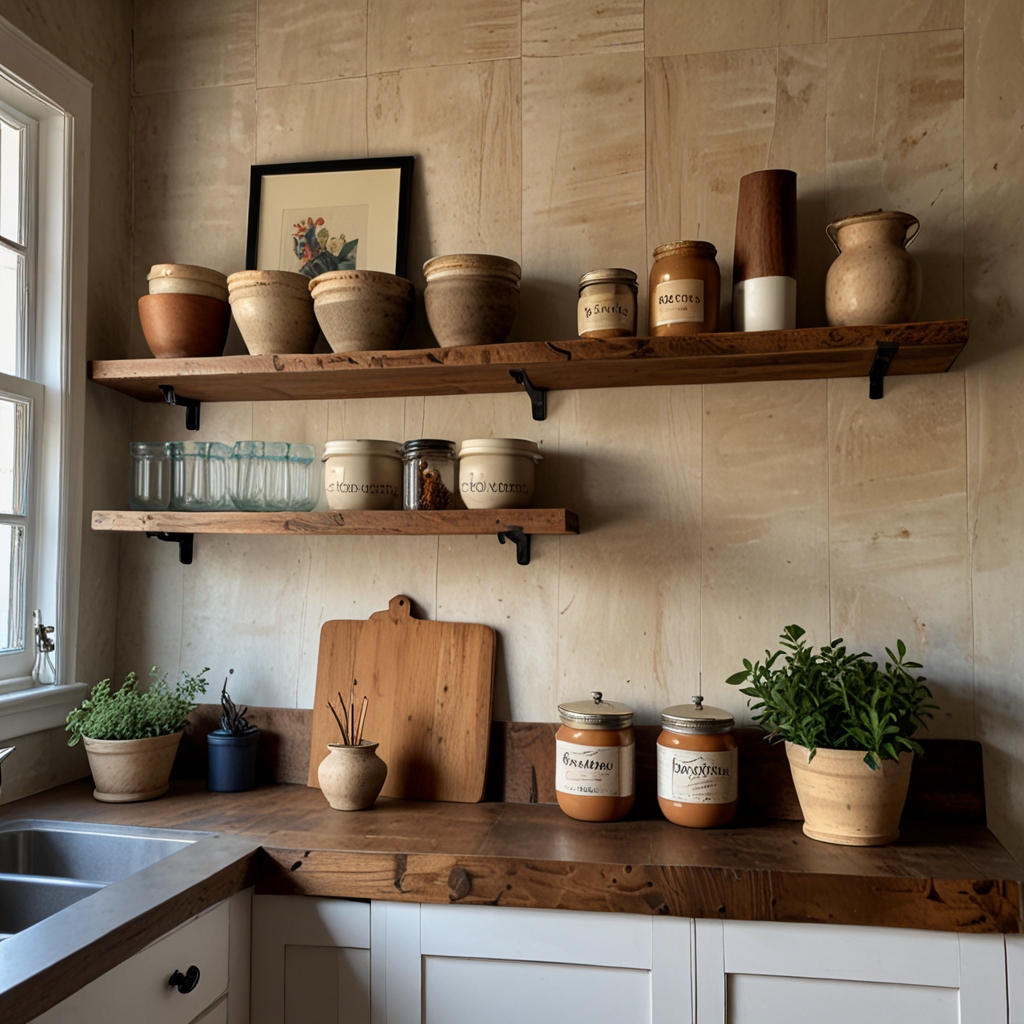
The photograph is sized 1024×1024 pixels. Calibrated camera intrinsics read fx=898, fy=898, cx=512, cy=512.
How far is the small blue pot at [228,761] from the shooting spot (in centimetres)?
190

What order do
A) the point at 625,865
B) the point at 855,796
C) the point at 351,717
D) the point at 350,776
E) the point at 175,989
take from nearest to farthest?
1. the point at 175,989
2. the point at 625,865
3. the point at 855,796
4. the point at 350,776
5. the point at 351,717

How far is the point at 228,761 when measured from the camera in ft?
6.23

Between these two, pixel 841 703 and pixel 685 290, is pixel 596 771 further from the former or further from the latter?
pixel 685 290

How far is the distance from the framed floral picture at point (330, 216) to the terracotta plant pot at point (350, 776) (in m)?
1.02

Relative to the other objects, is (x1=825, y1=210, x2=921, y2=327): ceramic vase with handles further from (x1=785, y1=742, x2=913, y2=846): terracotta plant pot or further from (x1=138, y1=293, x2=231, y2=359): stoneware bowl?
(x1=138, y1=293, x2=231, y2=359): stoneware bowl

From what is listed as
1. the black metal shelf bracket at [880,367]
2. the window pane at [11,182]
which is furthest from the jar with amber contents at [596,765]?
the window pane at [11,182]

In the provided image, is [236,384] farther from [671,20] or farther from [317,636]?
[671,20]

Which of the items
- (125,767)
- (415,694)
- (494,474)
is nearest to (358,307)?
(494,474)

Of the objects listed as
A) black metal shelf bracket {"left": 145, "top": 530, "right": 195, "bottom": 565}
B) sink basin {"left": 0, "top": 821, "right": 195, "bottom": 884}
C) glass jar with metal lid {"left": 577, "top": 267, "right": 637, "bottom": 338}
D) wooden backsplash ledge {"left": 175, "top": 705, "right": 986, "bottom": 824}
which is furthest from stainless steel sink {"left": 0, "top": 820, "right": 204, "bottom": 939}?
glass jar with metal lid {"left": 577, "top": 267, "right": 637, "bottom": 338}

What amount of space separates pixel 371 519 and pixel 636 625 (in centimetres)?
59

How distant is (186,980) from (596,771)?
758 mm

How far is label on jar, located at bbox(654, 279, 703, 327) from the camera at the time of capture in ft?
5.65

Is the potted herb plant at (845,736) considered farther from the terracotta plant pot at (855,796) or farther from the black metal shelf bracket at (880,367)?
the black metal shelf bracket at (880,367)

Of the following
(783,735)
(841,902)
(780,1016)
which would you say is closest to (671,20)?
(783,735)
